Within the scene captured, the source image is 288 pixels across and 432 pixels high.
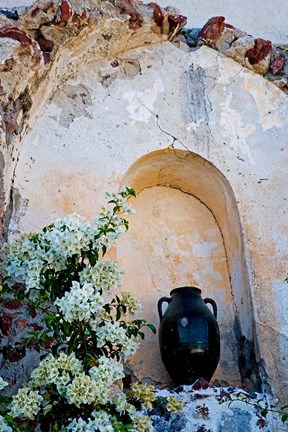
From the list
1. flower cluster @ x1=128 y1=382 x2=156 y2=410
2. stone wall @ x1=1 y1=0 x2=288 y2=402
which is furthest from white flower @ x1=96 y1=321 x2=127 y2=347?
stone wall @ x1=1 y1=0 x2=288 y2=402

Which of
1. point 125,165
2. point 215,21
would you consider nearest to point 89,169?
point 125,165

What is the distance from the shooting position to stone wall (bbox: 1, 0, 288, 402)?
431 cm

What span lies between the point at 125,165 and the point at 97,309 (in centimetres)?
160

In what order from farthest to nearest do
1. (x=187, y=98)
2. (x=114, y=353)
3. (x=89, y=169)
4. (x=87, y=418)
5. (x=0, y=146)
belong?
(x=187, y=98) → (x=89, y=169) → (x=0, y=146) → (x=114, y=353) → (x=87, y=418)

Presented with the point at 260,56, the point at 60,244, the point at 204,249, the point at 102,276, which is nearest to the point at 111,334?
the point at 102,276

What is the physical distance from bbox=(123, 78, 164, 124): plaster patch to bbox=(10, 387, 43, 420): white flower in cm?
208

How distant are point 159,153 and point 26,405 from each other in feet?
6.74

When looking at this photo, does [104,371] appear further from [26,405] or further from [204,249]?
[204,249]

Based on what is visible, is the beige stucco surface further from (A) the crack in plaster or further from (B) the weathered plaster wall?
(A) the crack in plaster

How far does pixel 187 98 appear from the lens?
16.0 feet

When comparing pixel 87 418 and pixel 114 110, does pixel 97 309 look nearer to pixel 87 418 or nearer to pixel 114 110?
pixel 87 418

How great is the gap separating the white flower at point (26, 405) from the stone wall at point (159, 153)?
48.2 inches

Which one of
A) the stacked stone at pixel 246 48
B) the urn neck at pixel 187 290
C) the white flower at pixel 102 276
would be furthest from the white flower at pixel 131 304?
the stacked stone at pixel 246 48

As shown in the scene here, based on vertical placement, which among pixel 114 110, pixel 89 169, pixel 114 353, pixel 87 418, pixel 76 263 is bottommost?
pixel 87 418
